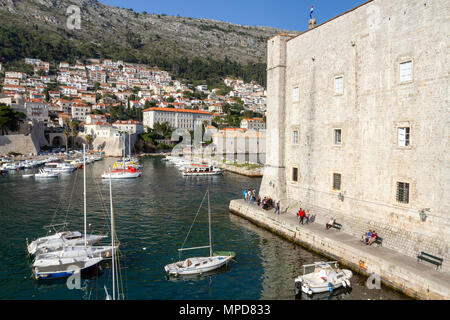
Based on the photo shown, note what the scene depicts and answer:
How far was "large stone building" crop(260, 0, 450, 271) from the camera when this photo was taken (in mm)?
12523

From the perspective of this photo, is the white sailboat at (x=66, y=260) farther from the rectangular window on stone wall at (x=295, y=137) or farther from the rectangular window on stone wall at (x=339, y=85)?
the rectangular window on stone wall at (x=339, y=85)

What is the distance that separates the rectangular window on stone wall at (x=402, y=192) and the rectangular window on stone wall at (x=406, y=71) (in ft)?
14.5

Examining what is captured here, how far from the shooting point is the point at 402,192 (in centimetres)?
1396

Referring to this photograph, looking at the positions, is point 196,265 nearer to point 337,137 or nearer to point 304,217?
point 304,217

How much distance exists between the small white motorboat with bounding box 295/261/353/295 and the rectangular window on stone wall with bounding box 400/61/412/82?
8364 millimetres

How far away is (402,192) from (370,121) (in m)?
3.58

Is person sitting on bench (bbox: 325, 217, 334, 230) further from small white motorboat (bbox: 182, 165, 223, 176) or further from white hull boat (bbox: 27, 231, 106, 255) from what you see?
small white motorboat (bbox: 182, 165, 223, 176)

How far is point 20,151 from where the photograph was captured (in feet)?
242

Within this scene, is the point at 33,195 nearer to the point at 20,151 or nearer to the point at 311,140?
the point at 311,140

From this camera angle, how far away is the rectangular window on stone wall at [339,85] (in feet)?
55.3

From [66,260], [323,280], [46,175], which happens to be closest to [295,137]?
[323,280]

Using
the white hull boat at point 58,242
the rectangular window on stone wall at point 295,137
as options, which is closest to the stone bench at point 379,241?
the rectangular window on stone wall at point 295,137

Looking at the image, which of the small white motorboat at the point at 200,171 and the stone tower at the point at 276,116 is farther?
the small white motorboat at the point at 200,171
